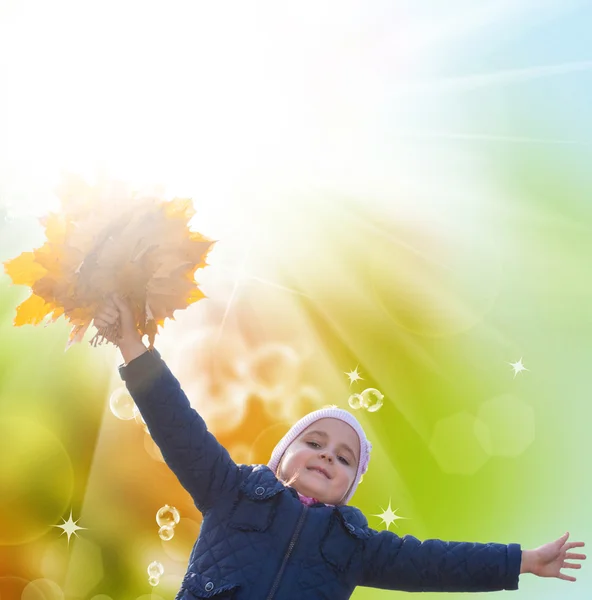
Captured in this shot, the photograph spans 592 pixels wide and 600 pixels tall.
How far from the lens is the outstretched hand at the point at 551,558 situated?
93.5 inches

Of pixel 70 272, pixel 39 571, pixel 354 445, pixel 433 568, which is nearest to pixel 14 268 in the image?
pixel 70 272

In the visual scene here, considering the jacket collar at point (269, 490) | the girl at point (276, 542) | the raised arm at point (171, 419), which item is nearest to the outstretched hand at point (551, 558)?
the girl at point (276, 542)

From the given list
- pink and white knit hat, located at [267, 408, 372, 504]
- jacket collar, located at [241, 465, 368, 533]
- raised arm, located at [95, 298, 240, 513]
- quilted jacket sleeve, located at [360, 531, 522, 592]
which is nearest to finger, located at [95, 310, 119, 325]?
raised arm, located at [95, 298, 240, 513]

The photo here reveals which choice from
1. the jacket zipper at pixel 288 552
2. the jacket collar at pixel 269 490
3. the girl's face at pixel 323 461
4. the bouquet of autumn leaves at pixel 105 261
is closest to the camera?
the jacket zipper at pixel 288 552

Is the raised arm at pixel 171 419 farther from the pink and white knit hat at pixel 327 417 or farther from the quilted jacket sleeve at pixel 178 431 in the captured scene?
the pink and white knit hat at pixel 327 417

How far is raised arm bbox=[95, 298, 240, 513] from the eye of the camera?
2.40 m

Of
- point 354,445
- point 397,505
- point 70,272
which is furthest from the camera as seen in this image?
point 397,505

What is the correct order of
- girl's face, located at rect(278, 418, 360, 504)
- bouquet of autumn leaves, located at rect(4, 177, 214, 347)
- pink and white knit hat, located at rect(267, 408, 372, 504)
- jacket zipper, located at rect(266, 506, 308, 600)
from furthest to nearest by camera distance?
pink and white knit hat, located at rect(267, 408, 372, 504) < girl's face, located at rect(278, 418, 360, 504) < bouquet of autumn leaves, located at rect(4, 177, 214, 347) < jacket zipper, located at rect(266, 506, 308, 600)

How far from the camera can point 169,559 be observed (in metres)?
6.00

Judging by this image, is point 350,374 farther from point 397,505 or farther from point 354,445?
point 354,445

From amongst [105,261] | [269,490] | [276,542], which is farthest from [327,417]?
[105,261]

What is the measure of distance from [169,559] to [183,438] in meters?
4.04

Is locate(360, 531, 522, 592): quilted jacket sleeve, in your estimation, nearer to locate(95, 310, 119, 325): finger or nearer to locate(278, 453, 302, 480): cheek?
locate(278, 453, 302, 480): cheek

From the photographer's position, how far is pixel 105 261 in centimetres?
Result: 234
